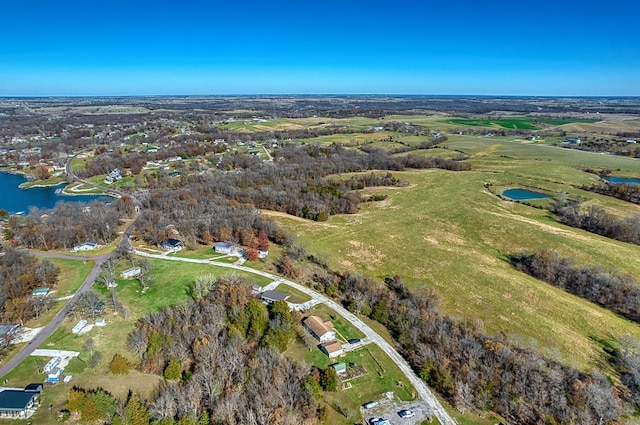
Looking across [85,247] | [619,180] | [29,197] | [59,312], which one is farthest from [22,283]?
[619,180]

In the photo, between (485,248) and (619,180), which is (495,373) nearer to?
(485,248)

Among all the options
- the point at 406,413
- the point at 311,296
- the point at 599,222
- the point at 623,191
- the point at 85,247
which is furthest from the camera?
the point at 623,191

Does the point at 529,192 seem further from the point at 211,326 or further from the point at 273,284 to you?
the point at 211,326

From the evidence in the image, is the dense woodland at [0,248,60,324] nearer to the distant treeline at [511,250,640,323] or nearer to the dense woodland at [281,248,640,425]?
the dense woodland at [281,248,640,425]

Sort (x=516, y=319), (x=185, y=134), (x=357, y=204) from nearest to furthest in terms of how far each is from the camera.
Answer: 1. (x=516, y=319)
2. (x=357, y=204)
3. (x=185, y=134)

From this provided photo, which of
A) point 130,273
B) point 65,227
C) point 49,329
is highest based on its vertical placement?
point 65,227

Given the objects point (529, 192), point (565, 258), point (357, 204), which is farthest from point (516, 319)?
point (529, 192)

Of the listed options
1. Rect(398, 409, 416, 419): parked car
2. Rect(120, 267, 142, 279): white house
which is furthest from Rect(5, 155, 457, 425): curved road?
Rect(120, 267, 142, 279): white house
